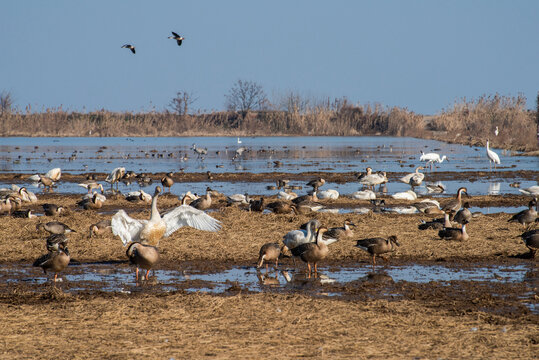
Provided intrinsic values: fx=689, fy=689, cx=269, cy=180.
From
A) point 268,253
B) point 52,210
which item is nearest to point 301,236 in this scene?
point 268,253

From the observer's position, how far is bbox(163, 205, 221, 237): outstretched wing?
11734mm

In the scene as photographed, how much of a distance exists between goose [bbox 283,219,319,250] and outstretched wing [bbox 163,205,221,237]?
1.31 meters

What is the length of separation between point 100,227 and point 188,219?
231 cm

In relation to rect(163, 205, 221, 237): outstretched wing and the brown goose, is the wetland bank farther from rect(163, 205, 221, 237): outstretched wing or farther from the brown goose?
rect(163, 205, 221, 237): outstretched wing

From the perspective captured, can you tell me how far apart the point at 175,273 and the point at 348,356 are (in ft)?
15.3

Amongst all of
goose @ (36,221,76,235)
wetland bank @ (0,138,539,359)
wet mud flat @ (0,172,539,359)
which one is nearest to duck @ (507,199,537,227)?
wetland bank @ (0,138,539,359)

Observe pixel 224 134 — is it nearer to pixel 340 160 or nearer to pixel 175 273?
pixel 340 160

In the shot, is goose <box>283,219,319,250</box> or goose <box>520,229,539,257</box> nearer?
goose <box>283,219,319,250</box>

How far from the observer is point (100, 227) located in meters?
13.2

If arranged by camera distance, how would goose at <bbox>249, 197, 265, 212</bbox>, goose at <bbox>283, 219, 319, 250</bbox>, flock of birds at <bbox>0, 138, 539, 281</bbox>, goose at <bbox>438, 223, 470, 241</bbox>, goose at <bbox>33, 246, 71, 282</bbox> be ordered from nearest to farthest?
1. goose at <bbox>33, 246, 71, 282</bbox>
2. flock of birds at <bbox>0, 138, 539, 281</bbox>
3. goose at <bbox>283, 219, 319, 250</bbox>
4. goose at <bbox>438, 223, 470, 241</bbox>
5. goose at <bbox>249, 197, 265, 212</bbox>

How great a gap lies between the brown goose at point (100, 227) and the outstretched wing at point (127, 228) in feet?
6.66

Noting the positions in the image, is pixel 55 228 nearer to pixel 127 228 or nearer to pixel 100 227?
pixel 100 227

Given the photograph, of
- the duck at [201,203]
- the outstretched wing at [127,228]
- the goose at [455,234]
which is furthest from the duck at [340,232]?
the duck at [201,203]

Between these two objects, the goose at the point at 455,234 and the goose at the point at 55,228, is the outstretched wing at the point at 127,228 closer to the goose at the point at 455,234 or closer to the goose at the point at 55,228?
the goose at the point at 55,228
